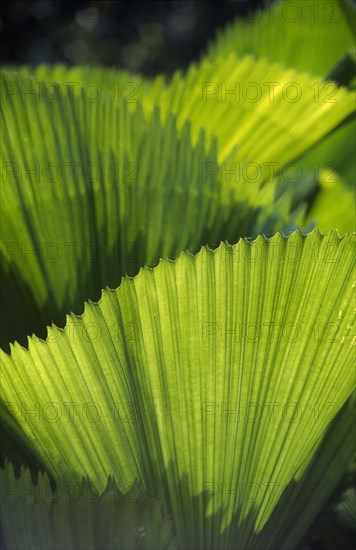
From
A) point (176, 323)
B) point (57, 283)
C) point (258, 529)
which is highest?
point (57, 283)

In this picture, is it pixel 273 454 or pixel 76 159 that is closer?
pixel 273 454

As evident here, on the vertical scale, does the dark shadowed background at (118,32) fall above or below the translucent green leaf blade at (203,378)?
above

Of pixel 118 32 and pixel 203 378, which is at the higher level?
pixel 118 32

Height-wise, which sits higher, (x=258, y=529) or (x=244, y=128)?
(x=244, y=128)

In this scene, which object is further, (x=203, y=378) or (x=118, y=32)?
(x=118, y=32)

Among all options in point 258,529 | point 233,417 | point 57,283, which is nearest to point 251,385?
point 233,417

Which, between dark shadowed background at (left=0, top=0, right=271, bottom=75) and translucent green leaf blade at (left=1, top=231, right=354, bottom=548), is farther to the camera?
dark shadowed background at (left=0, top=0, right=271, bottom=75)

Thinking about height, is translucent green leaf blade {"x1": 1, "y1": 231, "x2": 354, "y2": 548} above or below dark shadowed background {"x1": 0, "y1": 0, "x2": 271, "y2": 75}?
below

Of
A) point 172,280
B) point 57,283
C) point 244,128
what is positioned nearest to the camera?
point 172,280

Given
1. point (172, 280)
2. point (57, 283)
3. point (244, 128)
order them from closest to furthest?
point (172, 280), point (57, 283), point (244, 128)

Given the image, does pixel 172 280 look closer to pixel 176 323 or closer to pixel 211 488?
pixel 176 323

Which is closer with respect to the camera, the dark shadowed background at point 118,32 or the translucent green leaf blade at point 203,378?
the translucent green leaf blade at point 203,378
